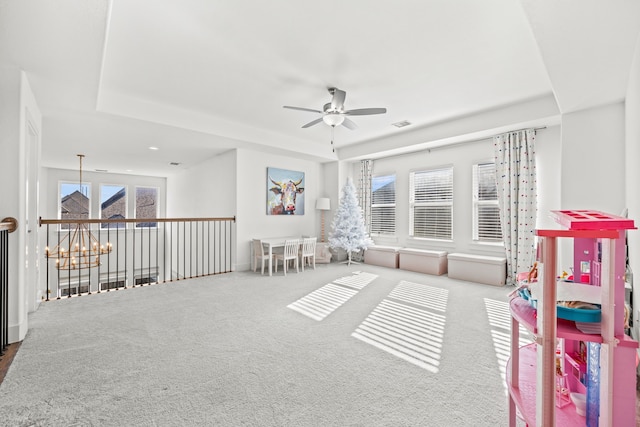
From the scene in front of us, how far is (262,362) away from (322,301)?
66.9 inches

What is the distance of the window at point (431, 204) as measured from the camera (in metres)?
5.86

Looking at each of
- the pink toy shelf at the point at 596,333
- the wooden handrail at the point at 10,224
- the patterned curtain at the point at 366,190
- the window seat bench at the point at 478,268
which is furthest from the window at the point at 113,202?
the pink toy shelf at the point at 596,333

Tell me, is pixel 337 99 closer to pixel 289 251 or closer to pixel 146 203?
pixel 289 251

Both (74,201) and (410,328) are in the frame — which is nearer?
(410,328)

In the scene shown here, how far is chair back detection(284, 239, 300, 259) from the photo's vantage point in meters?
5.61

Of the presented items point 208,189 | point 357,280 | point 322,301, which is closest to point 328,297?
point 322,301

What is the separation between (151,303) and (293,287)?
6.56 ft

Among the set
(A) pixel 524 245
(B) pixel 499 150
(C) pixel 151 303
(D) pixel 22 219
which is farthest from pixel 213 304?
(B) pixel 499 150

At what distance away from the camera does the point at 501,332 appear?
2.84m

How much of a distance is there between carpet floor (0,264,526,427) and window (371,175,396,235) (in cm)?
298

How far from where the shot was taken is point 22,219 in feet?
9.13

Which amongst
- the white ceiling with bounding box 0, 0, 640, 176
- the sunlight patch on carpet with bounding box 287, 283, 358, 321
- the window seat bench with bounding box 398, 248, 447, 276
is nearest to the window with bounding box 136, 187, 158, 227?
the white ceiling with bounding box 0, 0, 640, 176

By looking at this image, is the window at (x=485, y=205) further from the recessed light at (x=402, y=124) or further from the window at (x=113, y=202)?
the window at (x=113, y=202)

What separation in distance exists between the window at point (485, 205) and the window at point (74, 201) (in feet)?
35.9
